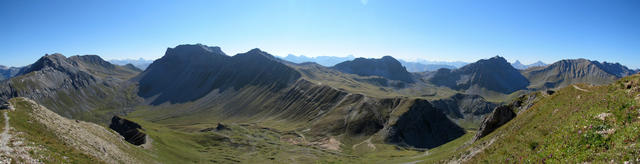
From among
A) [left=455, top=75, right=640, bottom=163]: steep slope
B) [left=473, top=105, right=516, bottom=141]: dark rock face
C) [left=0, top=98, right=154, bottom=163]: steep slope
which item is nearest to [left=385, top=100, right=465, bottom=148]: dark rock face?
[left=473, top=105, right=516, bottom=141]: dark rock face

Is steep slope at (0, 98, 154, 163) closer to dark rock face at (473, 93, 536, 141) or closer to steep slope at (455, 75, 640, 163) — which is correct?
steep slope at (455, 75, 640, 163)

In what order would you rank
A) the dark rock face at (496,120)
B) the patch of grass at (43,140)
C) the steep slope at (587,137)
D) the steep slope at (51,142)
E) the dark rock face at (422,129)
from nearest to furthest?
the steep slope at (587,137)
the steep slope at (51,142)
the patch of grass at (43,140)
the dark rock face at (496,120)
the dark rock face at (422,129)

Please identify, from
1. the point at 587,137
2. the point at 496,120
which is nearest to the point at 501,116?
the point at 496,120

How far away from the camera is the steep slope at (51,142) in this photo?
40281 mm

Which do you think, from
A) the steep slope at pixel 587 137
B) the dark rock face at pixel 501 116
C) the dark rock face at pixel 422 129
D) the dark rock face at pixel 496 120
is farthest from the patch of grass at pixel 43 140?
the dark rock face at pixel 422 129

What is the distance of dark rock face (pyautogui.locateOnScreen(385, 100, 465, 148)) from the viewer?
160863 millimetres

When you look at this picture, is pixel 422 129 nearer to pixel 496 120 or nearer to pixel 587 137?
pixel 496 120

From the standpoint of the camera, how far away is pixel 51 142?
157ft

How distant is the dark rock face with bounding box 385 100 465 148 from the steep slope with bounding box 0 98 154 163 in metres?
123

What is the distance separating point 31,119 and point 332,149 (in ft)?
371

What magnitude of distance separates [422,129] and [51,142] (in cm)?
15814

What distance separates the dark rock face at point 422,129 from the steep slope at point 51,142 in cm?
12254

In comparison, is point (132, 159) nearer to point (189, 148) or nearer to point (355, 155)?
point (189, 148)

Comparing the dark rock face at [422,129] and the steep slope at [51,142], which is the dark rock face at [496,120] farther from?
the dark rock face at [422,129]
